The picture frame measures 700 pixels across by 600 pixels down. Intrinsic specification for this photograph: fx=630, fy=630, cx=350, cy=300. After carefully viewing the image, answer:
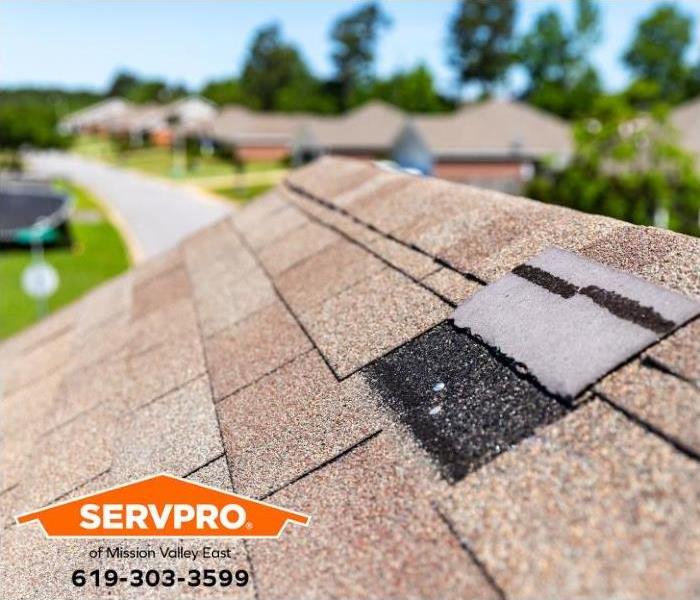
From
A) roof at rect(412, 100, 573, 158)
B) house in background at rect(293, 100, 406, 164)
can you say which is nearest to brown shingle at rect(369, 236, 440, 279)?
roof at rect(412, 100, 573, 158)

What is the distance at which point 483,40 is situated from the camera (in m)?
83.8

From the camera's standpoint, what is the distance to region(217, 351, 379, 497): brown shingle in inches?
112

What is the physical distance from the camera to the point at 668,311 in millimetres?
2594

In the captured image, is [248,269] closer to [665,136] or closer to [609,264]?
[609,264]

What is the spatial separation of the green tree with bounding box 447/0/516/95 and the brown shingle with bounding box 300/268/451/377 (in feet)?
286

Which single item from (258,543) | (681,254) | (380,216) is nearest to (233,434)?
(258,543)

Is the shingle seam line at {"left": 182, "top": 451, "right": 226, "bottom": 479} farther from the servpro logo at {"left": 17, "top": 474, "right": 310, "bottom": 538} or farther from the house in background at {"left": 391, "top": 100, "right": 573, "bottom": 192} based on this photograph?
the house in background at {"left": 391, "top": 100, "right": 573, "bottom": 192}

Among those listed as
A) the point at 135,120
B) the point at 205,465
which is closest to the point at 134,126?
the point at 135,120

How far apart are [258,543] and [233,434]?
0.88 m

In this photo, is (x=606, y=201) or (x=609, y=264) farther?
(x=606, y=201)

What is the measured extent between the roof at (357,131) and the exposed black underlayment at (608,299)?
169 ft

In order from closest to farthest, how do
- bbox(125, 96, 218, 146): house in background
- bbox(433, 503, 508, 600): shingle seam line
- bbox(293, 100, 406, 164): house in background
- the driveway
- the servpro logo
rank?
bbox(433, 503, 508, 600): shingle seam line
the servpro logo
the driveway
bbox(293, 100, 406, 164): house in background
bbox(125, 96, 218, 146): house in background

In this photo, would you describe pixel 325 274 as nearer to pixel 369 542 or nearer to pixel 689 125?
pixel 369 542

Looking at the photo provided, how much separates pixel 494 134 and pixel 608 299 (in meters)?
40.2
